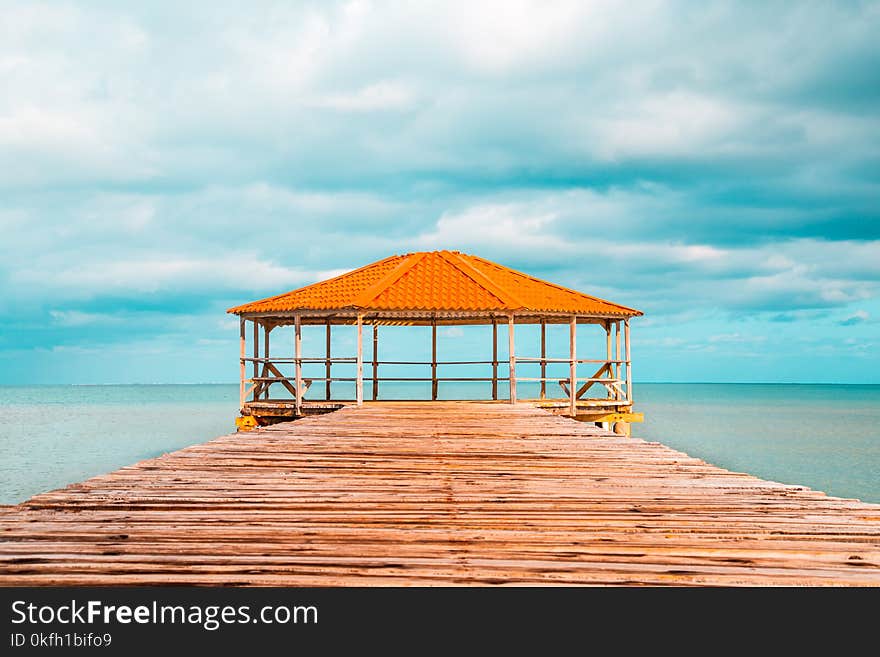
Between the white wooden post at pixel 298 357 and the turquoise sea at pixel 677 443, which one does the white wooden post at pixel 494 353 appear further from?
the turquoise sea at pixel 677 443

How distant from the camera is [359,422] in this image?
455 inches

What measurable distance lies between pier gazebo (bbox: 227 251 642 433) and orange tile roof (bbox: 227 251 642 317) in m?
0.03

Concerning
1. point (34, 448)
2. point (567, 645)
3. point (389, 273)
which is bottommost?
point (34, 448)

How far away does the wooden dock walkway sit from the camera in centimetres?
404

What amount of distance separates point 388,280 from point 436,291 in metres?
1.33

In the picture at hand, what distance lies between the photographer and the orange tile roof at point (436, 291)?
17281 millimetres

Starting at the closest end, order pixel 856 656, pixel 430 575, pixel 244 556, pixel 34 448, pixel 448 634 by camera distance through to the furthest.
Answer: pixel 856 656, pixel 448 634, pixel 430 575, pixel 244 556, pixel 34 448

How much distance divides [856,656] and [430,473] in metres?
4.37

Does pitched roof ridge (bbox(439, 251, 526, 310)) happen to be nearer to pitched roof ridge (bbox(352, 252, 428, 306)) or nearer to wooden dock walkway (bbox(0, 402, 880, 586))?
pitched roof ridge (bbox(352, 252, 428, 306))

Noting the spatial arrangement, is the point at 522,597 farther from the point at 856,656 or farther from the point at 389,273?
the point at 389,273

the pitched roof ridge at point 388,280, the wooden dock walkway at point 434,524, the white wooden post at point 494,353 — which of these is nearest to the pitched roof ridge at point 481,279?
the pitched roof ridge at point 388,280

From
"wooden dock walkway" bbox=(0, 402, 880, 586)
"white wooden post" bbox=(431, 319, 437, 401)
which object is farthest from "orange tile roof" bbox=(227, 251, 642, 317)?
"wooden dock walkway" bbox=(0, 402, 880, 586)

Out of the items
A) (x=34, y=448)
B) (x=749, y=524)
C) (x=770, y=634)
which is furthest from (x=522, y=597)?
(x=34, y=448)

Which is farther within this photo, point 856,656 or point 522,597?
point 522,597
